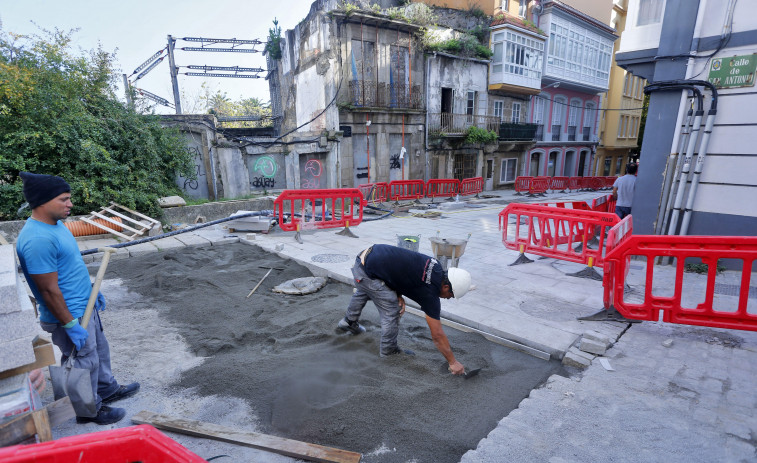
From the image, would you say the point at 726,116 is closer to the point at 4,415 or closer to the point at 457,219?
the point at 457,219

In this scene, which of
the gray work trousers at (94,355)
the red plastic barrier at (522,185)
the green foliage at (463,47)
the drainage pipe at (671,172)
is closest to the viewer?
the gray work trousers at (94,355)

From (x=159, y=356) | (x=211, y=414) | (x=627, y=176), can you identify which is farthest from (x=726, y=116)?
(x=159, y=356)

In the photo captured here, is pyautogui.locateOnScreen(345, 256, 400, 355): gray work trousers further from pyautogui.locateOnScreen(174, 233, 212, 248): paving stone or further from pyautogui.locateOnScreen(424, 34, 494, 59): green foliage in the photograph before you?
pyautogui.locateOnScreen(424, 34, 494, 59): green foliage

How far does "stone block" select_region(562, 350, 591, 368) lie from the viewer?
3.97 meters

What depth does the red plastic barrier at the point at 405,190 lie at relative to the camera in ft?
53.9

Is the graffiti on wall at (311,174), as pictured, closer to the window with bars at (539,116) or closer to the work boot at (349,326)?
the work boot at (349,326)

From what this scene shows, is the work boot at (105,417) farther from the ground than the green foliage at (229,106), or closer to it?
closer to it

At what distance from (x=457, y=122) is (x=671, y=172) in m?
16.0

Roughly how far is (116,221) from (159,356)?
6.41 m

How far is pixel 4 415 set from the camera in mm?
2234

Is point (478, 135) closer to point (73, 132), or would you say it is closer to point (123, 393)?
point (73, 132)

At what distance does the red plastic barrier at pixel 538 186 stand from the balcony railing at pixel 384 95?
7752mm

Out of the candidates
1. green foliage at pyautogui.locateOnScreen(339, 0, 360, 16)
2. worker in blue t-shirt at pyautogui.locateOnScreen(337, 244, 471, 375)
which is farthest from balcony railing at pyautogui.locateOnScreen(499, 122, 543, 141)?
worker in blue t-shirt at pyautogui.locateOnScreen(337, 244, 471, 375)

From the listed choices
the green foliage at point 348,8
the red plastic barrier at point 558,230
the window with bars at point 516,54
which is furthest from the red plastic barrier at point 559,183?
the red plastic barrier at point 558,230
